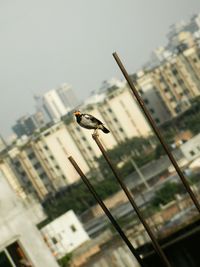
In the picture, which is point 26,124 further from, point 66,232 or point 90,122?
point 90,122

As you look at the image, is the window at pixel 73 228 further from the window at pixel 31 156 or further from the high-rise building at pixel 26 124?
the high-rise building at pixel 26 124

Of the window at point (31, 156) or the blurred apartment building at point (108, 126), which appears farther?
the window at point (31, 156)

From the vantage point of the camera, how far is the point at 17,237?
11883 mm

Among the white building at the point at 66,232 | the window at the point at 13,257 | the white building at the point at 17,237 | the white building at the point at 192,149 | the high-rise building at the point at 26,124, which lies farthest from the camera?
the high-rise building at the point at 26,124

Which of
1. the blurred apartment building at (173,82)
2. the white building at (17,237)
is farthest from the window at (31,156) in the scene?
the white building at (17,237)

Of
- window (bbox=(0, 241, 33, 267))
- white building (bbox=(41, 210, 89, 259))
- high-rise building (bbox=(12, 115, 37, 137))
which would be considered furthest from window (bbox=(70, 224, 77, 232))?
high-rise building (bbox=(12, 115, 37, 137))

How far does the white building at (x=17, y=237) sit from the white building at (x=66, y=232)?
31.9 m

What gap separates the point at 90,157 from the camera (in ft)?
297

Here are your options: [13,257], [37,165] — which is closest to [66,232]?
[13,257]

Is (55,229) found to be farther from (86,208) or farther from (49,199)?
(49,199)

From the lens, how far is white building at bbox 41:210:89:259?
144 feet

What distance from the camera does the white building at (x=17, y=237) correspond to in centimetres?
1154

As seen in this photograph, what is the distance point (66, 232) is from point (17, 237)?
33.1m

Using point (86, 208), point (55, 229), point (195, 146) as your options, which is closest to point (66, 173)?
point (86, 208)
